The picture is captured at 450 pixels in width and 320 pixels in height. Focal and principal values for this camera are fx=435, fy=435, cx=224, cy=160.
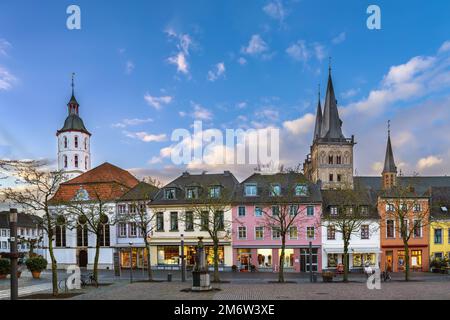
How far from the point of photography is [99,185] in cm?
5256

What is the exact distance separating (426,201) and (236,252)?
21.3 m

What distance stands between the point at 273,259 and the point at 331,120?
58.3 meters

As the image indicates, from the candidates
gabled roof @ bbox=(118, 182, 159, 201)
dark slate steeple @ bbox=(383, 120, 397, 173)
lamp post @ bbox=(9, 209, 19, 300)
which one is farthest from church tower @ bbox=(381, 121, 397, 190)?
lamp post @ bbox=(9, 209, 19, 300)

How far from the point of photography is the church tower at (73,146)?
85.9m

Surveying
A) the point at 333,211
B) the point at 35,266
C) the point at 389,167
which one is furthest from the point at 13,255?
the point at 389,167

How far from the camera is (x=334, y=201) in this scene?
1844 inches

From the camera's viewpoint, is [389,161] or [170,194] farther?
[389,161]

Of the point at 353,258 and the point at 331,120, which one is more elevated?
the point at 331,120

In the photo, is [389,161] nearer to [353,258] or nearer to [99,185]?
[353,258]

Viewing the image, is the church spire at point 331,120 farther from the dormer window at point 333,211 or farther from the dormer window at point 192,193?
the dormer window at point 192,193

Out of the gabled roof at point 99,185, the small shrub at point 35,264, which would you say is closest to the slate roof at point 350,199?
the gabled roof at point 99,185

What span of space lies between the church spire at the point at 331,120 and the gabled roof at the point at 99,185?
5391 centimetres

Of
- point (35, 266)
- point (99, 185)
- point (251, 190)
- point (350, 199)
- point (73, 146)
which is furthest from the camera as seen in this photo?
point (73, 146)

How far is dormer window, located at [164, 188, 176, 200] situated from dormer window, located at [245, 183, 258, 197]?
8259mm
